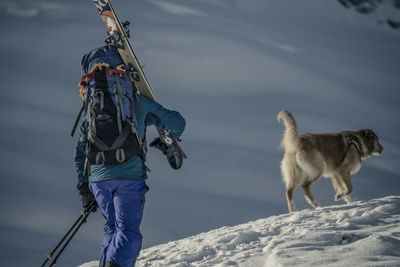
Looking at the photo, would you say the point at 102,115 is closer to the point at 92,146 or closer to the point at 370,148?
the point at 92,146

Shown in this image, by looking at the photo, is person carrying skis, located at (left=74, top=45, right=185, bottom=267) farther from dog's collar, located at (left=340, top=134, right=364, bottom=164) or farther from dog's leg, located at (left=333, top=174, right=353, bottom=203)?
dog's collar, located at (left=340, top=134, right=364, bottom=164)

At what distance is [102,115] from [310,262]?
2.71 m

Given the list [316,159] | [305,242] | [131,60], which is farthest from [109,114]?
[316,159]

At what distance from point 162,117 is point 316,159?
7.68m

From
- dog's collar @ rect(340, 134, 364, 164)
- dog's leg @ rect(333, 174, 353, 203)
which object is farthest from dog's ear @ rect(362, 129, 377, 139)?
A: dog's leg @ rect(333, 174, 353, 203)

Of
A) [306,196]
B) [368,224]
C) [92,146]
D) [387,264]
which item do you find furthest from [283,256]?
[306,196]

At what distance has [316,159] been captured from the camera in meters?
11.7

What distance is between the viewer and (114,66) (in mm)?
4562

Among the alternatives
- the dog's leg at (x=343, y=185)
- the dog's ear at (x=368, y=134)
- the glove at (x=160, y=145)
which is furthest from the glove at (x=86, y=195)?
the dog's ear at (x=368, y=134)

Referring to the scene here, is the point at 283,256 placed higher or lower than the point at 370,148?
lower

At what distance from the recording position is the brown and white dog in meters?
11.5

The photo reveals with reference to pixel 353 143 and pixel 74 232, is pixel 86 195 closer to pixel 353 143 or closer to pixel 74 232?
pixel 74 232

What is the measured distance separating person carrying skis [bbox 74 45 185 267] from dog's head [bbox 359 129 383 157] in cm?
923

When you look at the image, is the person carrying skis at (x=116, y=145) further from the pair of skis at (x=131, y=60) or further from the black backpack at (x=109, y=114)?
the pair of skis at (x=131, y=60)
